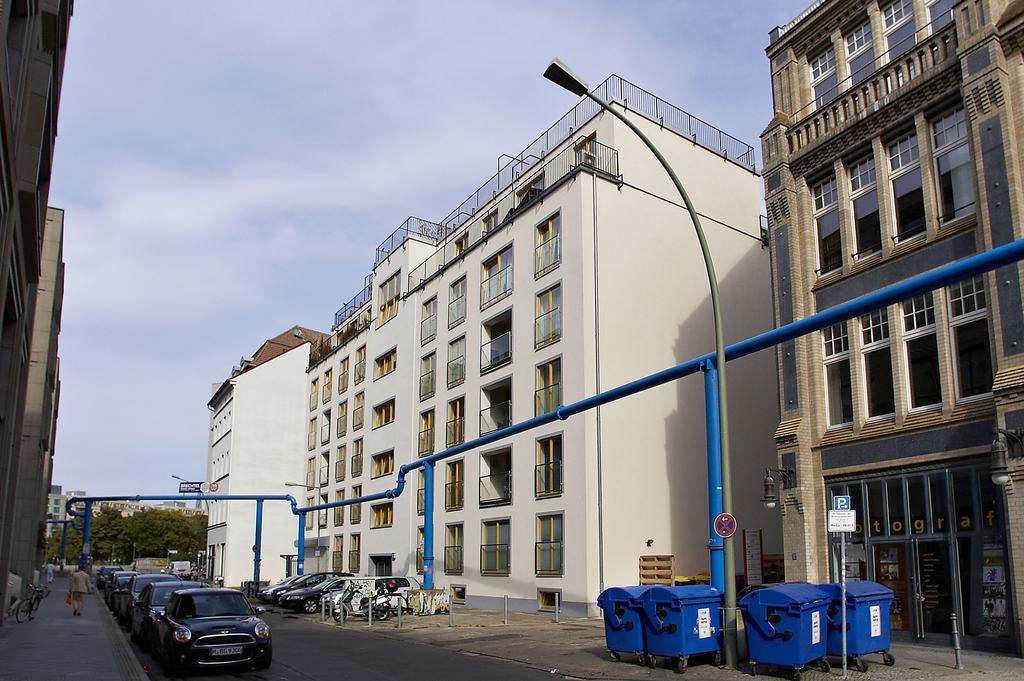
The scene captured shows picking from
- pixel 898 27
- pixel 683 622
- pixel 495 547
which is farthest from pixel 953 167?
pixel 495 547

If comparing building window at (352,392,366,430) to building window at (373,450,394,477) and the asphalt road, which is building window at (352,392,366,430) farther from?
the asphalt road

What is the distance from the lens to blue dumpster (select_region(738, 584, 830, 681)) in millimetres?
13344

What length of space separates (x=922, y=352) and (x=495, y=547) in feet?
62.1

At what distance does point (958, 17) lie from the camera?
18312 mm

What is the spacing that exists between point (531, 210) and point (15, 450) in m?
19.4

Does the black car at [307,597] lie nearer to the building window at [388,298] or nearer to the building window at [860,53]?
the building window at [388,298]

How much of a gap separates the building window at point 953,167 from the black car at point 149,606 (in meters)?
17.7

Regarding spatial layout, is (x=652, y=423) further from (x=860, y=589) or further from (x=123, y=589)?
(x=123, y=589)

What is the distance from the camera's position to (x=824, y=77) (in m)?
22.7

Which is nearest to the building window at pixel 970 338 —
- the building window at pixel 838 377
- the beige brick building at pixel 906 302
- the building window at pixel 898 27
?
the beige brick building at pixel 906 302

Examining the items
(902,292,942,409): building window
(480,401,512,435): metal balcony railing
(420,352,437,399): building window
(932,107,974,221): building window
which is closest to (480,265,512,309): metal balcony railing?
(480,401,512,435): metal balcony railing

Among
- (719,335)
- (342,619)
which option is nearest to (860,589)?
(719,335)

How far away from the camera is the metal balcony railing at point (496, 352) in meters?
34.8

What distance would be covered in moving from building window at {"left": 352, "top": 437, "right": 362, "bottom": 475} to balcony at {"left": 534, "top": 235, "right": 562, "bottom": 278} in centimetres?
2100
